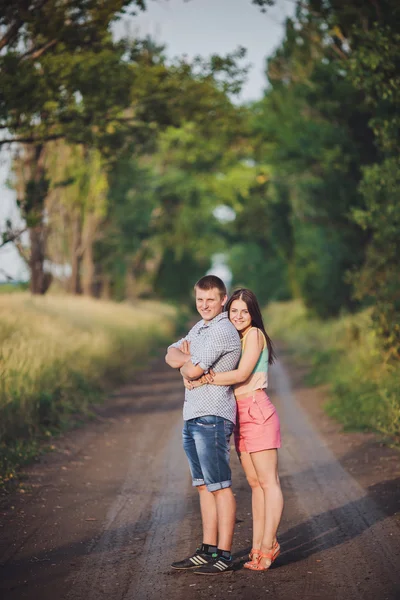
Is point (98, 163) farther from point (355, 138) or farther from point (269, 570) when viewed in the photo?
point (269, 570)

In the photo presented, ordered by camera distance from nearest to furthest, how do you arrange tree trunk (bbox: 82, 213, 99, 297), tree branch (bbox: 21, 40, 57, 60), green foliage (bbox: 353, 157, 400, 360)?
green foliage (bbox: 353, 157, 400, 360)
tree branch (bbox: 21, 40, 57, 60)
tree trunk (bbox: 82, 213, 99, 297)

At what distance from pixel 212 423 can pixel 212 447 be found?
160 millimetres

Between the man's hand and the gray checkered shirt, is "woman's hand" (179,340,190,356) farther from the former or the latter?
the gray checkered shirt

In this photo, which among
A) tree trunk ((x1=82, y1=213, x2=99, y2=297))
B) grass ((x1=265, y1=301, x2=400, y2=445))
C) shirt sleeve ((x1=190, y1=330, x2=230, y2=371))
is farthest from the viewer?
tree trunk ((x1=82, y1=213, x2=99, y2=297))

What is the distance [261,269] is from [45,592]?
192 feet

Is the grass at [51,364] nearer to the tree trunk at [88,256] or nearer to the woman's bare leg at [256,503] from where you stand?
the woman's bare leg at [256,503]

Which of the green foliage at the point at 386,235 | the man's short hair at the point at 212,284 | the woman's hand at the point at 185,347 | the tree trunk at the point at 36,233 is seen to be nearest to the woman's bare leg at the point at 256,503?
the woman's hand at the point at 185,347

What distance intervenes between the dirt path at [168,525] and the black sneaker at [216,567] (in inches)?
2.0

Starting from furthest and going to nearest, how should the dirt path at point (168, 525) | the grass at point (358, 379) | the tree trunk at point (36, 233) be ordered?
1. the tree trunk at point (36, 233)
2. the grass at point (358, 379)
3. the dirt path at point (168, 525)

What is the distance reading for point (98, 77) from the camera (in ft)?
43.1

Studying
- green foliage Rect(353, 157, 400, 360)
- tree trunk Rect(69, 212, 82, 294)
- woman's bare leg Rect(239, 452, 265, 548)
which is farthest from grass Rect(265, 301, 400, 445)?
tree trunk Rect(69, 212, 82, 294)

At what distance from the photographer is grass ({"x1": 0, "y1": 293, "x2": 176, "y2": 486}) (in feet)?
30.1

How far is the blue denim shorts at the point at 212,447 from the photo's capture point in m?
5.13

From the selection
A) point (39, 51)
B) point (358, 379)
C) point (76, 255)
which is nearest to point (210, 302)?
point (358, 379)
